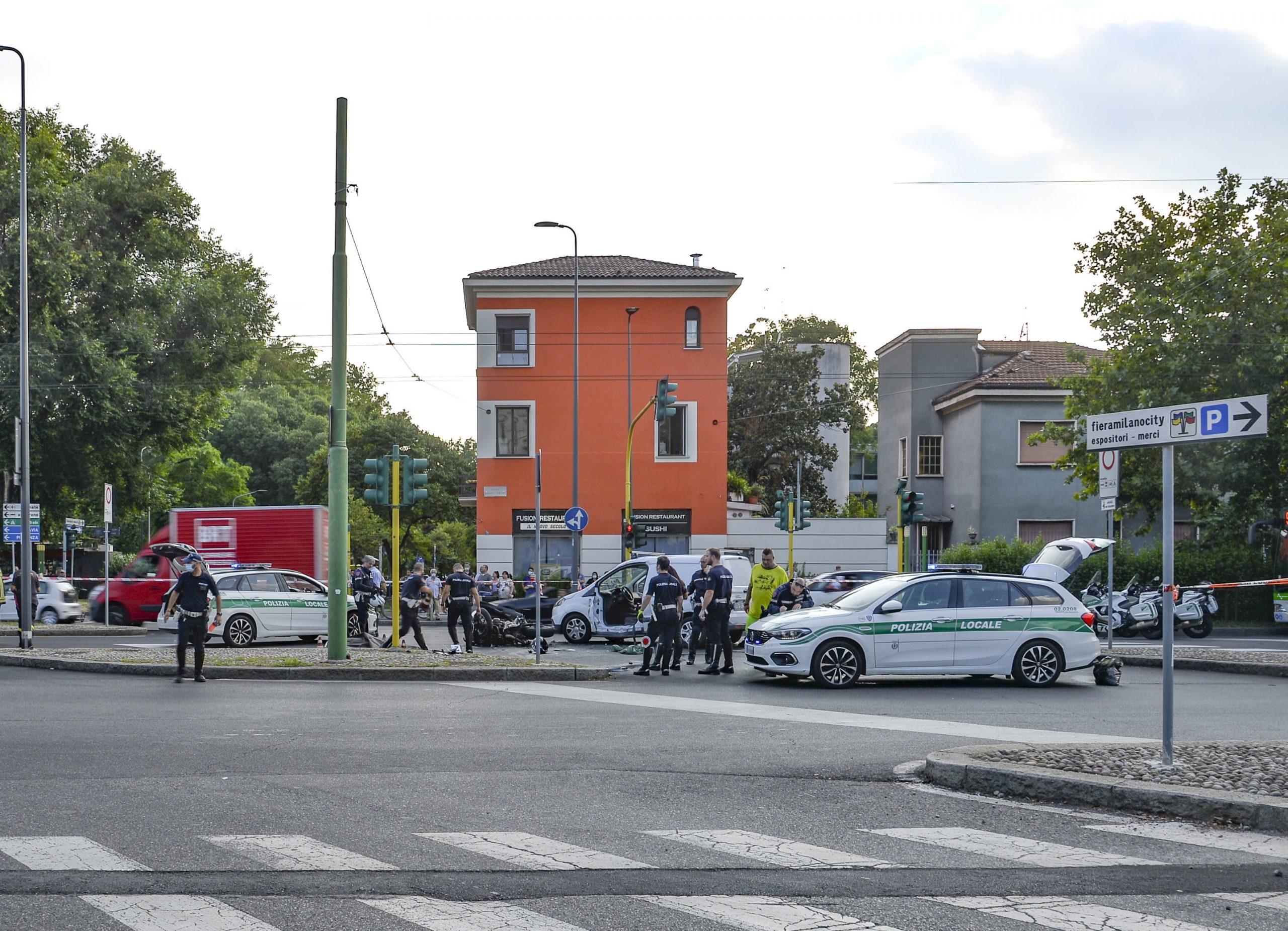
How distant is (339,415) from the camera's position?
1803 centimetres

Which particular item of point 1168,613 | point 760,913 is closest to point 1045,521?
point 1168,613

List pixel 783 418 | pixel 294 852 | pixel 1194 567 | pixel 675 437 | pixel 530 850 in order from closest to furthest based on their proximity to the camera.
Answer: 1. pixel 294 852
2. pixel 530 850
3. pixel 1194 567
4. pixel 675 437
5. pixel 783 418

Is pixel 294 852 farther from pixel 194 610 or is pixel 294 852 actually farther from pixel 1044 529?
pixel 1044 529

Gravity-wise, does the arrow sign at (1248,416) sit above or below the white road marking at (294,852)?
above

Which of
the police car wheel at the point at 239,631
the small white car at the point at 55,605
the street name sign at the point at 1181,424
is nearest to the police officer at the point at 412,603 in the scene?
the police car wheel at the point at 239,631

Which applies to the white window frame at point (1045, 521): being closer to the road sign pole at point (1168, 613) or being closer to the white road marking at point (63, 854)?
the road sign pole at point (1168, 613)

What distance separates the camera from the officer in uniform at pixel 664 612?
57.2 feet

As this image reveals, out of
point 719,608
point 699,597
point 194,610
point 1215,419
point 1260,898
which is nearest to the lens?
point 1260,898

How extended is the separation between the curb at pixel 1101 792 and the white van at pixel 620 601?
1384 centimetres

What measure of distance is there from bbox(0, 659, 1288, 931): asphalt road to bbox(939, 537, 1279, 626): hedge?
2151cm

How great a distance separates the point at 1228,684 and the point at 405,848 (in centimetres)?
1368

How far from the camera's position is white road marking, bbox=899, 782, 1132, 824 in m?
7.56

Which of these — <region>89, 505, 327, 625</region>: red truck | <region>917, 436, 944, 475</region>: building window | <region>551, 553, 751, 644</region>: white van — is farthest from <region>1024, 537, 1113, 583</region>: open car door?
<region>917, 436, 944, 475</region>: building window

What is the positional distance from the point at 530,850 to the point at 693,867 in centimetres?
88
